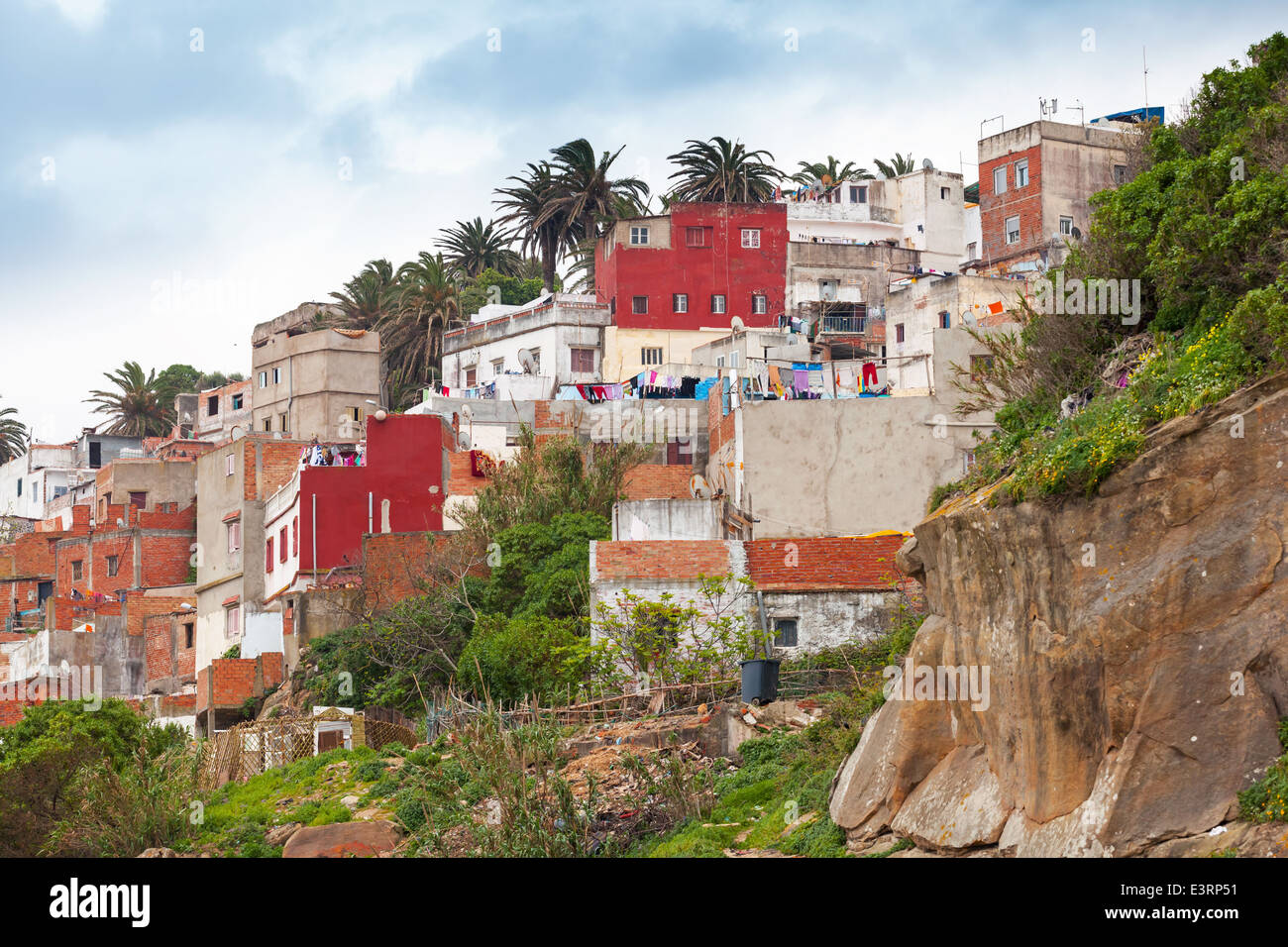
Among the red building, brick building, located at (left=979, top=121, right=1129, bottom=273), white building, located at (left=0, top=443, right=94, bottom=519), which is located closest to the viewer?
the red building

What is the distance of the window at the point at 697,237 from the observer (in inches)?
2486

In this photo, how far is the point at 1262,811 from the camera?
47.2ft

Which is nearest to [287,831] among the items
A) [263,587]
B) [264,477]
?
[263,587]

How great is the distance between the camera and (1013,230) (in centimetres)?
6531

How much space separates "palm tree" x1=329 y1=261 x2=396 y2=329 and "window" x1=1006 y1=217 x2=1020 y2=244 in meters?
27.2

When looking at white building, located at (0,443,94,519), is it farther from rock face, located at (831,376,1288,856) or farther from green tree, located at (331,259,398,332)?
rock face, located at (831,376,1288,856)

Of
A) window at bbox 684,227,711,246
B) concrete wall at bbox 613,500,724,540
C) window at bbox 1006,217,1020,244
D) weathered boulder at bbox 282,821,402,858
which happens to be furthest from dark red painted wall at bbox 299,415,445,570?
window at bbox 1006,217,1020,244

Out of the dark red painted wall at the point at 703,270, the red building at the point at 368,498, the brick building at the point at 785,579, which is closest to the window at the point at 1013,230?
the dark red painted wall at the point at 703,270

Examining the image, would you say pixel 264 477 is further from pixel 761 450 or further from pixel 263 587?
pixel 761 450

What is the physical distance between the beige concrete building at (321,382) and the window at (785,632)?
34.6 m

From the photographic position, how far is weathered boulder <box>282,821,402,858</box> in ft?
79.4

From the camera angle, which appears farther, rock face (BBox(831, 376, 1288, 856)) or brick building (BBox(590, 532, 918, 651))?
brick building (BBox(590, 532, 918, 651))

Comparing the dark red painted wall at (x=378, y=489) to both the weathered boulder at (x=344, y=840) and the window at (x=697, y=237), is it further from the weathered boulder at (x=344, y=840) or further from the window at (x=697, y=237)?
the window at (x=697, y=237)
